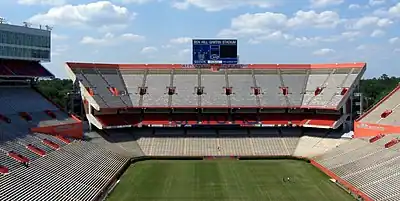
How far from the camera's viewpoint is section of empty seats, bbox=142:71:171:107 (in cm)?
5866

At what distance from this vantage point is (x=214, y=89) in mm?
61375

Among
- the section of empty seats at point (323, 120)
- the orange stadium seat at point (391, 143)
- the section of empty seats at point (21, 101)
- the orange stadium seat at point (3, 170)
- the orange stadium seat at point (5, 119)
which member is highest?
the section of empty seats at point (21, 101)

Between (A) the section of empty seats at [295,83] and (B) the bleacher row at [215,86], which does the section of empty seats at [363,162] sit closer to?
(B) the bleacher row at [215,86]

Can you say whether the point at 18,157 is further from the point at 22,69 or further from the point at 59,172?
the point at 22,69

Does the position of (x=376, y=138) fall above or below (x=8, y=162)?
above

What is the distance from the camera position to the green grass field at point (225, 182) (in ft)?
116

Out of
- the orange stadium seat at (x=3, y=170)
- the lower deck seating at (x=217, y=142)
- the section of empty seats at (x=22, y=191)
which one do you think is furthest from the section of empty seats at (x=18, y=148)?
the lower deck seating at (x=217, y=142)

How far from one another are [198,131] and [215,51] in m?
11.1

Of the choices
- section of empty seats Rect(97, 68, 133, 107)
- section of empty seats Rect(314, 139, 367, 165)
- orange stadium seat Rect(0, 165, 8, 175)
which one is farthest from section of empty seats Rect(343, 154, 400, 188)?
section of empty seats Rect(97, 68, 133, 107)

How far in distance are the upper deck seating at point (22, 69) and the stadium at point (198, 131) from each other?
Result: 0.16 metres

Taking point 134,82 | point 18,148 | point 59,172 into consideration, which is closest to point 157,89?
point 134,82

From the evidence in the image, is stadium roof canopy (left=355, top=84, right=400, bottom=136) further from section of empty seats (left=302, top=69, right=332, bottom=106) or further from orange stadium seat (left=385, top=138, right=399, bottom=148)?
section of empty seats (left=302, top=69, right=332, bottom=106)

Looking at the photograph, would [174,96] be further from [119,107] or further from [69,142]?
[69,142]

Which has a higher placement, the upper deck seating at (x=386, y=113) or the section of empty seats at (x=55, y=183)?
the upper deck seating at (x=386, y=113)
